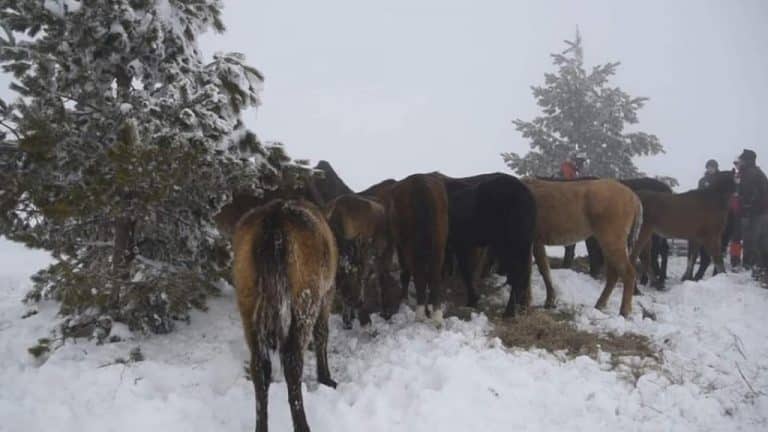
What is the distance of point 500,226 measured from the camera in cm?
707

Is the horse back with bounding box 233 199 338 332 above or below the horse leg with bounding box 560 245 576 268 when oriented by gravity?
above

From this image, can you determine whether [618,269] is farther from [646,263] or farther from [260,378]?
[260,378]

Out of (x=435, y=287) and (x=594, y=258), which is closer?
(x=435, y=287)

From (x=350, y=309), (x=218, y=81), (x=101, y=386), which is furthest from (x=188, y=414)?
(x=218, y=81)

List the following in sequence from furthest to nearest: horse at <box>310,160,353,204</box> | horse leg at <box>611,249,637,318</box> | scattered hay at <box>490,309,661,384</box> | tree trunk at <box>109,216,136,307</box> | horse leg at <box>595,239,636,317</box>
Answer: horse at <box>310,160,353,204</box> → horse leg at <box>595,239,636,317</box> → horse leg at <box>611,249,637,318</box> → tree trunk at <box>109,216,136,307</box> → scattered hay at <box>490,309,661,384</box>

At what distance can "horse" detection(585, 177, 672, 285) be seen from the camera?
9.66 metres

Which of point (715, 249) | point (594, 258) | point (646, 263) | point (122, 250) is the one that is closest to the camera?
point (122, 250)

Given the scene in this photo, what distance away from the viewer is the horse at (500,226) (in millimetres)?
6988

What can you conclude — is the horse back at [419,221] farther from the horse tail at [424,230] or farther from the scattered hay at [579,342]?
the scattered hay at [579,342]

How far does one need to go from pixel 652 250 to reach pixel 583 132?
33.2 feet

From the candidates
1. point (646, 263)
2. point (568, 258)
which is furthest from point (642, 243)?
point (568, 258)

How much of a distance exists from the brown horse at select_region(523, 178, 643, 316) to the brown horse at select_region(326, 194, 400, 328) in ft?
8.62

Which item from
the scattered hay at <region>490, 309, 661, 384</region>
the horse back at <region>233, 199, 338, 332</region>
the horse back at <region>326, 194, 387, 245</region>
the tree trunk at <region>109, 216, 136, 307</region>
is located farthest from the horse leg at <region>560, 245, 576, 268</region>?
the tree trunk at <region>109, 216, 136, 307</region>

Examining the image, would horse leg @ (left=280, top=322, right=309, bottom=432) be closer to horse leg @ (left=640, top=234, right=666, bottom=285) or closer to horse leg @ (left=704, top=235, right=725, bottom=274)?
horse leg @ (left=640, top=234, right=666, bottom=285)
